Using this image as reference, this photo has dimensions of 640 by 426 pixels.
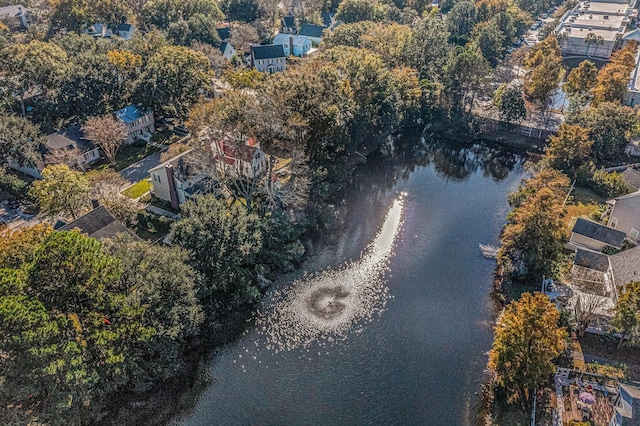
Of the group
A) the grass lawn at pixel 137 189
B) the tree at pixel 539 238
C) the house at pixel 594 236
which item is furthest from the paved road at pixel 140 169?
the house at pixel 594 236

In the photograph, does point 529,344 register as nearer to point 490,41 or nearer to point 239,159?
point 239,159

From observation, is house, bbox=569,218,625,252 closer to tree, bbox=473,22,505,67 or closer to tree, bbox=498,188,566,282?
tree, bbox=498,188,566,282

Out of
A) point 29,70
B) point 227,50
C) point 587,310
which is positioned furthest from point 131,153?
point 587,310

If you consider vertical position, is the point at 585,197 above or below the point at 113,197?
below

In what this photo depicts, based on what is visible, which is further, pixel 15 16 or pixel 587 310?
pixel 15 16

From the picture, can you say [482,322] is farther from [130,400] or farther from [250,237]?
[130,400]

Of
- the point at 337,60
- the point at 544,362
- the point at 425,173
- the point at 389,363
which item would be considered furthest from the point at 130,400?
the point at 337,60

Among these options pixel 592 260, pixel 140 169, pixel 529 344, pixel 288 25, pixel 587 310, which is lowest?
pixel 592 260
